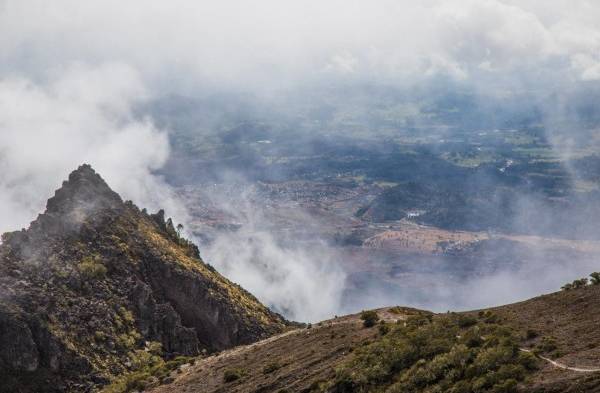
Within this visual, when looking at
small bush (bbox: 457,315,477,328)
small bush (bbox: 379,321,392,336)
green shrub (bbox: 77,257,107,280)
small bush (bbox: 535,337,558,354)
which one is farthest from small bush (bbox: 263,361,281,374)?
green shrub (bbox: 77,257,107,280)

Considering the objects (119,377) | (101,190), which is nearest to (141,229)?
(101,190)

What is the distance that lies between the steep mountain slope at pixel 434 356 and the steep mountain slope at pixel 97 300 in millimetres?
17754

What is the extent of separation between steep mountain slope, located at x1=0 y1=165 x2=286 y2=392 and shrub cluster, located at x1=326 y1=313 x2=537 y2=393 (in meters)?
47.0

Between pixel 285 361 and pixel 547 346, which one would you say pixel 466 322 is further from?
pixel 285 361

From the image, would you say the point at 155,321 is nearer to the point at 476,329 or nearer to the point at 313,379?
the point at 313,379

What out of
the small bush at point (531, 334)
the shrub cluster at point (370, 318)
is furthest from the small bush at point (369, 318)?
the small bush at point (531, 334)

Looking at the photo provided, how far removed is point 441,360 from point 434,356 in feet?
12.4

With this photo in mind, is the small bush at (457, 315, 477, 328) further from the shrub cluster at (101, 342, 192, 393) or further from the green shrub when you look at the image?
the green shrub

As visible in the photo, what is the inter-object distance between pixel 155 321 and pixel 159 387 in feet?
84.1

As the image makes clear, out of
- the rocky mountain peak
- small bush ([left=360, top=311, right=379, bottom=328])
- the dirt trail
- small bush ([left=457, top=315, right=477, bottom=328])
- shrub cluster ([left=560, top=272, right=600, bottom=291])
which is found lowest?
the dirt trail

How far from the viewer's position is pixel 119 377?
9506 cm

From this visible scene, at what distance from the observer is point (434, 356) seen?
5919cm

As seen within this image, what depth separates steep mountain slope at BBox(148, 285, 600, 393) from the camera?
48.7 m

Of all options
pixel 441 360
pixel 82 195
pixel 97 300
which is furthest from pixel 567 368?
pixel 82 195
